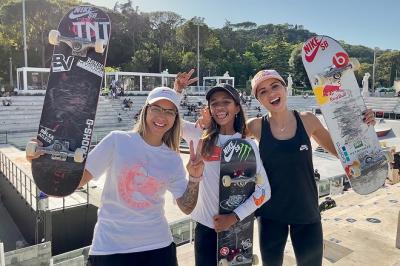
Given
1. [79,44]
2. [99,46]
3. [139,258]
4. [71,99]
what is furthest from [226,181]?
[79,44]

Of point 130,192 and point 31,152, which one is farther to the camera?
point 31,152

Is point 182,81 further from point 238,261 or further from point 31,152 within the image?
point 238,261

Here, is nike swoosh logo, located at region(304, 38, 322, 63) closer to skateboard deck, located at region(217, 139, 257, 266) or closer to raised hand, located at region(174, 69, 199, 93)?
raised hand, located at region(174, 69, 199, 93)

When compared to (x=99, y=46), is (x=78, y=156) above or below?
below

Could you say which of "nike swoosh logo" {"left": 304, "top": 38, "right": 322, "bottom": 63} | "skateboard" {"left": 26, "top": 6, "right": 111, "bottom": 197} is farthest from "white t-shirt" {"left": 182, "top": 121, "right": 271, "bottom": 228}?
"nike swoosh logo" {"left": 304, "top": 38, "right": 322, "bottom": 63}

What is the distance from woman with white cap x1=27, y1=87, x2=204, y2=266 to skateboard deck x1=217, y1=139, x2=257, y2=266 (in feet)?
0.76

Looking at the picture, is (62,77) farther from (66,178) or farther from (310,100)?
(310,100)

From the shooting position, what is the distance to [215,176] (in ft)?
6.36

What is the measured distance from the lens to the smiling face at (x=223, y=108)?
1958 millimetres

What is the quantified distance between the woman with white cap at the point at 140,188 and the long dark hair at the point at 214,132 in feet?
0.69

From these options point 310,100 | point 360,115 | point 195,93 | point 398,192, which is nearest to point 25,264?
point 360,115

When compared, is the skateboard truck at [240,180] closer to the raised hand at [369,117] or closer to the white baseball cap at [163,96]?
the white baseball cap at [163,96]

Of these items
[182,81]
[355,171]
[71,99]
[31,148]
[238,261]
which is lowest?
[238,261]

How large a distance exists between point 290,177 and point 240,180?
0.29 meters
